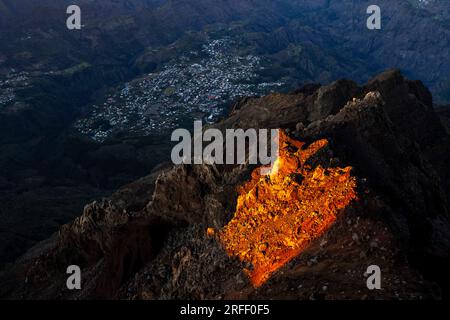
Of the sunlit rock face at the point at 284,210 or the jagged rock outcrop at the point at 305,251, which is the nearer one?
the jagged rock outcrop at the point at 305,251

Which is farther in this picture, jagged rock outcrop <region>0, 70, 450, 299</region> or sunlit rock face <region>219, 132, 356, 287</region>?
sunlit rock face <region>219, 132, 356, 287</region>

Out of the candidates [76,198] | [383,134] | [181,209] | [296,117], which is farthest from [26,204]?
[383,134]

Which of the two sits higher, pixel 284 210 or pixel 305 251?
pixel 284 210

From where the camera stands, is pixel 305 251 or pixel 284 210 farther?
pixel 284 210
